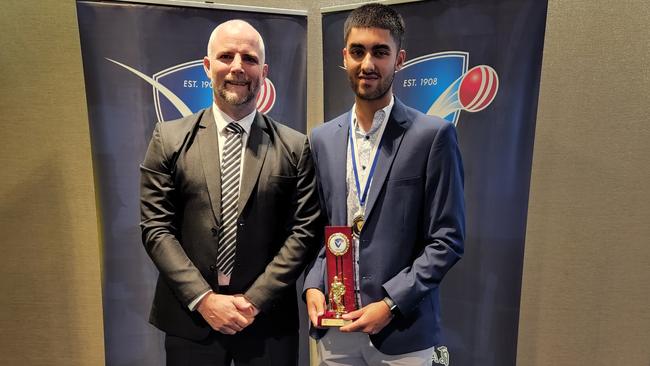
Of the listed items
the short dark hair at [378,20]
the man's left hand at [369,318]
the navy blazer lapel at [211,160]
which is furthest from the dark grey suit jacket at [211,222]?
the short dark hair at [378,20]

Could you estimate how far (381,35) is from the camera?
6.16ft

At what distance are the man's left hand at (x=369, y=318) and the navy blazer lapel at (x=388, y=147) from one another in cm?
34

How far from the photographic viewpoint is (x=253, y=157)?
1.99 metres

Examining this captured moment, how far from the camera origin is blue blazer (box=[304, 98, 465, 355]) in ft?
5.95

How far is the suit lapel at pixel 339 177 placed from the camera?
1.90 meters

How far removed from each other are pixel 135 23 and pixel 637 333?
12.6ft

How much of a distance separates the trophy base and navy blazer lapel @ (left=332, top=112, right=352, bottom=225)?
0.36 meters

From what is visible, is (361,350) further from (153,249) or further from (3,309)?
(3,309)

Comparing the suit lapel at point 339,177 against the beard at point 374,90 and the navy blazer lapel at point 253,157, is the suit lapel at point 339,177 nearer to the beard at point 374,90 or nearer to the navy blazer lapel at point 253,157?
the beard at point 374,90

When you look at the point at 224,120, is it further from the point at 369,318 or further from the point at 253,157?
the point at 369,318

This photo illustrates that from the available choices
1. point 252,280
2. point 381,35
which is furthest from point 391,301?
point 381,35

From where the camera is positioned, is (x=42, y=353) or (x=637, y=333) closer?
(x=637, y=333)

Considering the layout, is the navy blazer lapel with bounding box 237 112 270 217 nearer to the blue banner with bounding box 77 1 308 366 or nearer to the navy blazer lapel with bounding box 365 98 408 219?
the navy blazer lapel with bounding box 365 98 408 219

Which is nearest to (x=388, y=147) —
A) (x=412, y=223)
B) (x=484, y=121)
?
(x=412, y=223)
